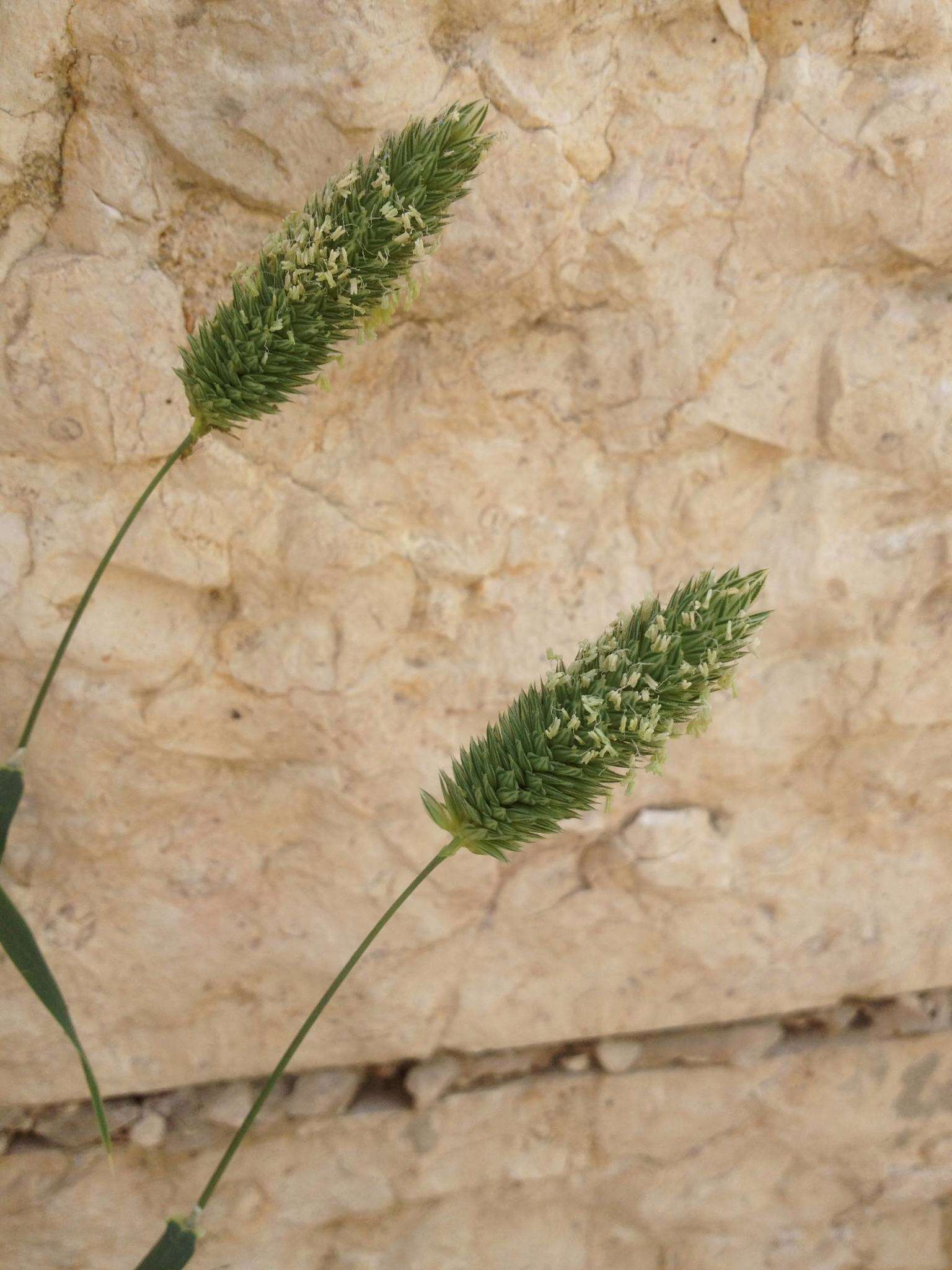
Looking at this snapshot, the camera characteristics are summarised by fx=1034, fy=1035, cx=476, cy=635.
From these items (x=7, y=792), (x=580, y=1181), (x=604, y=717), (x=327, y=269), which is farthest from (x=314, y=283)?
(x=580, y=1181)

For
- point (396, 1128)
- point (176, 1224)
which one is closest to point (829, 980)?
point (396, 1128)

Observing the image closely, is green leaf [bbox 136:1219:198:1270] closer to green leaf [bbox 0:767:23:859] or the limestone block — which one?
green leaf [bbox 0:767:23:859]

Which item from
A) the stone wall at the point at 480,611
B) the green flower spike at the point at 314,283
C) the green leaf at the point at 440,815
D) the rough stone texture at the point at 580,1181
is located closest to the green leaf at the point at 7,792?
the green flower spike at the point at 314,283

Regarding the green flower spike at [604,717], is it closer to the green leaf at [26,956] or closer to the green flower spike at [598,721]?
the green flower spike at [598,721]

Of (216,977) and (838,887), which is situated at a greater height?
(838,887)

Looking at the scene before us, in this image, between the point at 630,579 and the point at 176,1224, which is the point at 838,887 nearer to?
the point at 630,579

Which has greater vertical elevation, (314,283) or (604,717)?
(314,283)

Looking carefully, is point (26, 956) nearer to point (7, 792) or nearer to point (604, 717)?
point (7, 792)
